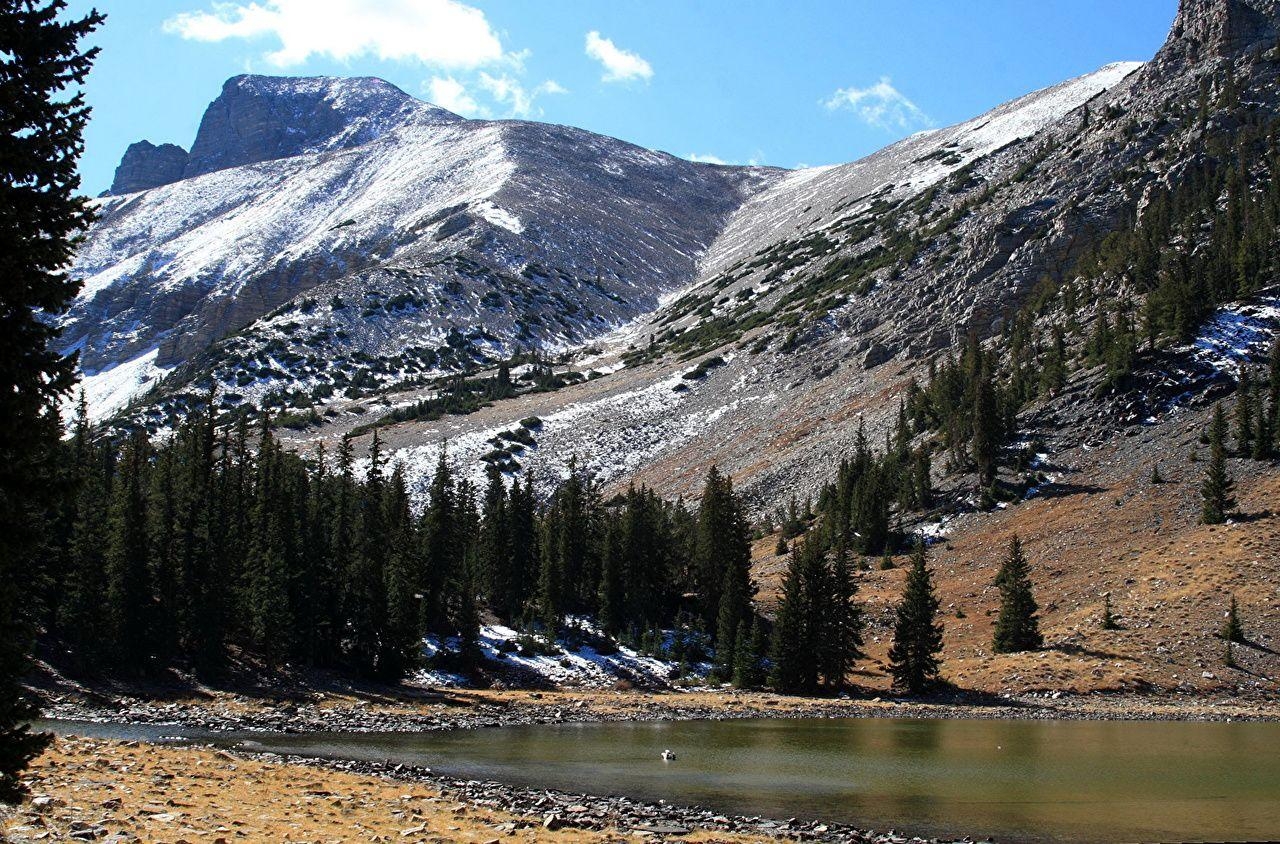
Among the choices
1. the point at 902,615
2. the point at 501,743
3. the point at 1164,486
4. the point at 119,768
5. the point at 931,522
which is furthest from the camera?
the point at 931,522

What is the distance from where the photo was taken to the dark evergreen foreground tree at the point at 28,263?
13766 mm

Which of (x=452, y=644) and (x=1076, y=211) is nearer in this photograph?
(x=452, y=644)

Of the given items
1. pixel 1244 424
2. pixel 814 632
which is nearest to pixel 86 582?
pixel 814 632

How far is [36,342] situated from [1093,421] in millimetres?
97975

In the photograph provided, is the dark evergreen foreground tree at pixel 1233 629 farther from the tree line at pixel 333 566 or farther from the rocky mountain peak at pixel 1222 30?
Result: the rocky mountain peak at pixel 1222 30

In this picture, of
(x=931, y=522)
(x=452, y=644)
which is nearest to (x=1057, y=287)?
(x=931, y=522)

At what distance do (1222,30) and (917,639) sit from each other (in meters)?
139

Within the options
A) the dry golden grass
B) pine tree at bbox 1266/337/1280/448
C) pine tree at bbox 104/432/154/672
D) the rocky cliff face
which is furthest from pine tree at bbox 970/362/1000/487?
the dry golden grass

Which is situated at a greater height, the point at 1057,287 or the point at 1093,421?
the point at 1057,287

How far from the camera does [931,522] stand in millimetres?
96875

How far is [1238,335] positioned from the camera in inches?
3839

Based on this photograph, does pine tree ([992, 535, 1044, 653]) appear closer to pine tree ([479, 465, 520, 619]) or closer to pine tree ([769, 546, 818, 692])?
pine tree ([769, 546, 818, 692])

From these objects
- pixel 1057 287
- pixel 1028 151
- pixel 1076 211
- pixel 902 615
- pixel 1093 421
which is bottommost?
pixel 902 615

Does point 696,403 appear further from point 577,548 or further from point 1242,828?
point 1242,828
